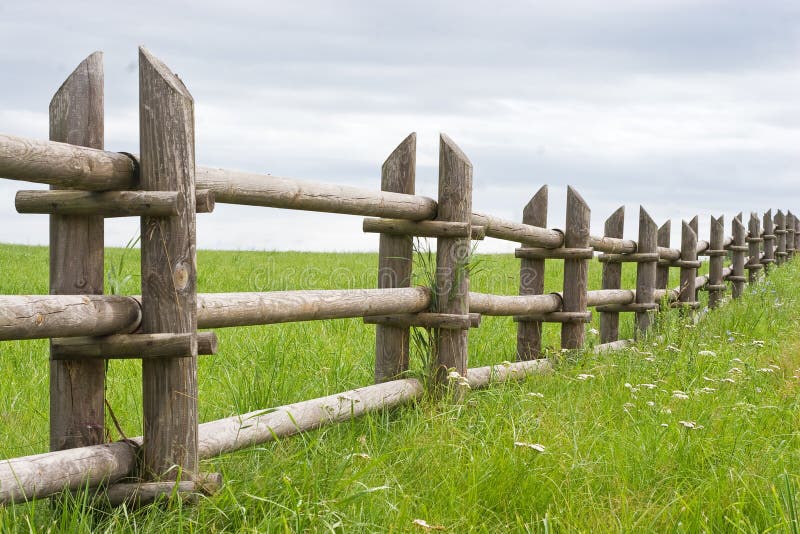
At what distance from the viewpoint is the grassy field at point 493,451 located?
9.95 feet

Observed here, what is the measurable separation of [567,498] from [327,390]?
6.38ft

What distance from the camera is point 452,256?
16.4ft

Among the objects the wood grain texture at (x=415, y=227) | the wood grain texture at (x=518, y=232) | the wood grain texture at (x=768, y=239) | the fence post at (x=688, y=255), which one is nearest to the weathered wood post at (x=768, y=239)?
the wood grain texture at (x=768, y=239)

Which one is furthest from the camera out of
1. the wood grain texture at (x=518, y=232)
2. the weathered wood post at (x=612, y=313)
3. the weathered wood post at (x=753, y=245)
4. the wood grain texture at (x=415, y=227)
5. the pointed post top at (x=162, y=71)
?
the weathered wood post at (x=753, y=245)

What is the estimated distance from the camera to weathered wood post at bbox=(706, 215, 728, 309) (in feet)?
37.1

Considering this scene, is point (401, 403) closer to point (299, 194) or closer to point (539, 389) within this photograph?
point (539, 389)

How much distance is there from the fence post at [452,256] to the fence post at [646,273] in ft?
13.1

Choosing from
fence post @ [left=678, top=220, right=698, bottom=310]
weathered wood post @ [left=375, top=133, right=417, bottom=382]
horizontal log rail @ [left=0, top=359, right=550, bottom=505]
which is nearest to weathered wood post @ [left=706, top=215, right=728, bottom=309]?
fence post @ [left=678, top=220, right=698, bottom=310]

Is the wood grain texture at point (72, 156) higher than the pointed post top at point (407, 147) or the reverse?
the reverse

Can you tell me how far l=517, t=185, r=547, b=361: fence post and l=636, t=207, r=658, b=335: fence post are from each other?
2.17 m

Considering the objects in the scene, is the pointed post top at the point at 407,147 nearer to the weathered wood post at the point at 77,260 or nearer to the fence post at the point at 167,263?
the fence post at the point at 167,263

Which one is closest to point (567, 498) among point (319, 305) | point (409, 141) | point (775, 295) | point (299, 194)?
point (319, 305)

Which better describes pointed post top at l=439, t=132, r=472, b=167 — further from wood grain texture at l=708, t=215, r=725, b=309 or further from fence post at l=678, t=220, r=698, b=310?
wood grain texture at l=708, t=215, r=725, b=309

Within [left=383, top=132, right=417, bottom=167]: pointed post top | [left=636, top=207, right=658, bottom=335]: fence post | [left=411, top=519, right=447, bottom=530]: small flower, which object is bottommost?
[left=411, top=519, right=447, bottom=530]: small flower
